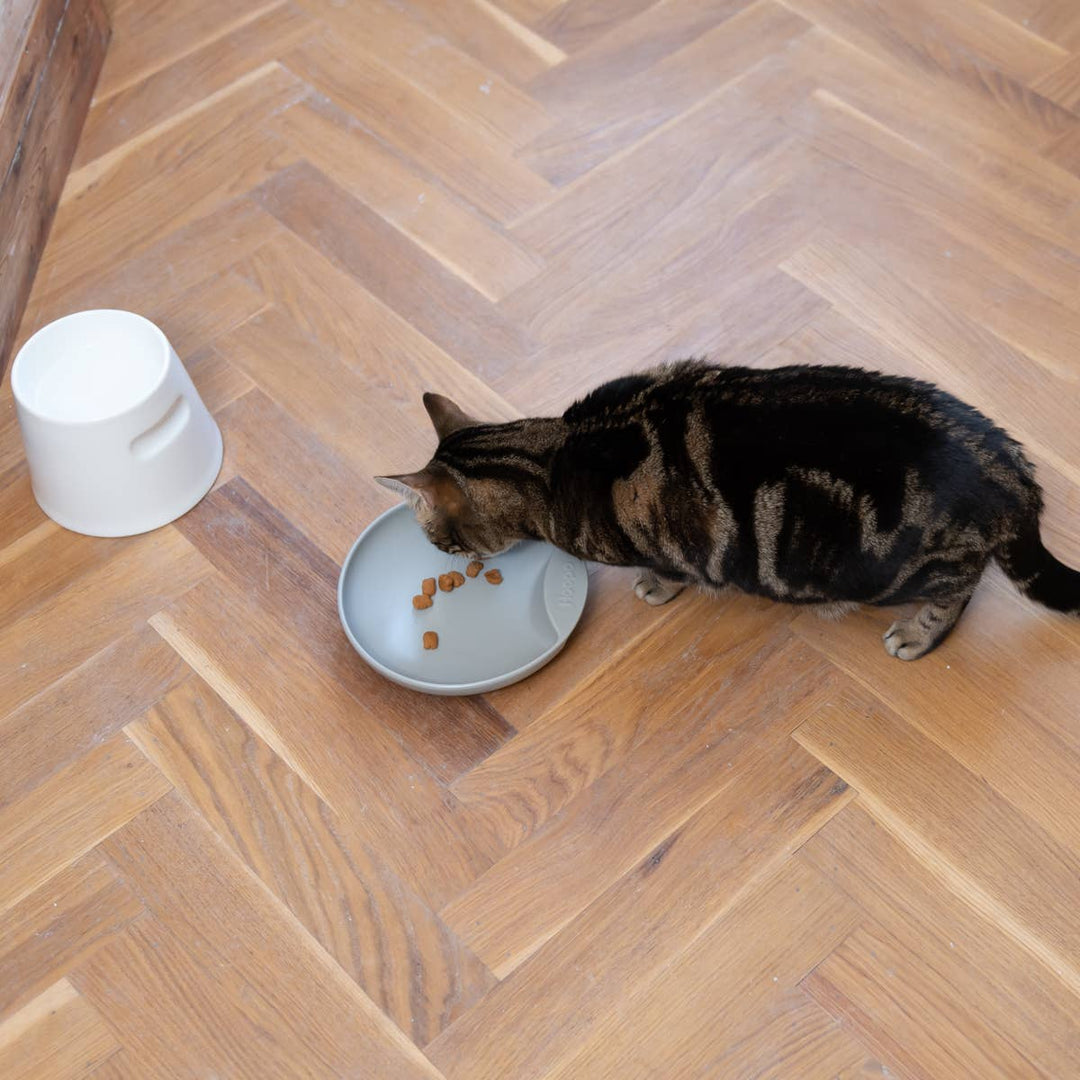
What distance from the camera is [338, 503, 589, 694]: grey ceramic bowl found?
167 centimetres

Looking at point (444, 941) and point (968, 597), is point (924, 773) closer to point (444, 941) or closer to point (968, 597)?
point (968, 597)

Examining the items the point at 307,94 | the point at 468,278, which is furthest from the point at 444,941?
the point at 307,94

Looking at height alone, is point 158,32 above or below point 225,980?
above

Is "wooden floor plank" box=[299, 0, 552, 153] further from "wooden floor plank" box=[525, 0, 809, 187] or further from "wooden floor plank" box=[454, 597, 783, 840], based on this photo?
"wooden floor plank" box=[454, 597, 783, 840]

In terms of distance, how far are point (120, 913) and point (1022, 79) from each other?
2152 millimetres

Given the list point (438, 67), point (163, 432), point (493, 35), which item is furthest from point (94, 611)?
point (493, 35)

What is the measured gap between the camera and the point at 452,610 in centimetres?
174

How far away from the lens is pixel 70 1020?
1.46m

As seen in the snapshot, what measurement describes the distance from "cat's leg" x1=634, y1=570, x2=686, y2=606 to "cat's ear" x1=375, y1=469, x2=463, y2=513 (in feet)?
1.02

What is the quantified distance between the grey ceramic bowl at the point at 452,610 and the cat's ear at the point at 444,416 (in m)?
0.15

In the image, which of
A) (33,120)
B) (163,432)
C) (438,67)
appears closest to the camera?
(163,432)

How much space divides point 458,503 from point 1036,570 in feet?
2.49

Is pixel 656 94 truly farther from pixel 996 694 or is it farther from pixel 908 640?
pixel 996 694

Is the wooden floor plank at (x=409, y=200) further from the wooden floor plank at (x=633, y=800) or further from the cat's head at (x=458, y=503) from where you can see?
the wooden floor plank at (x=633, y=800)
